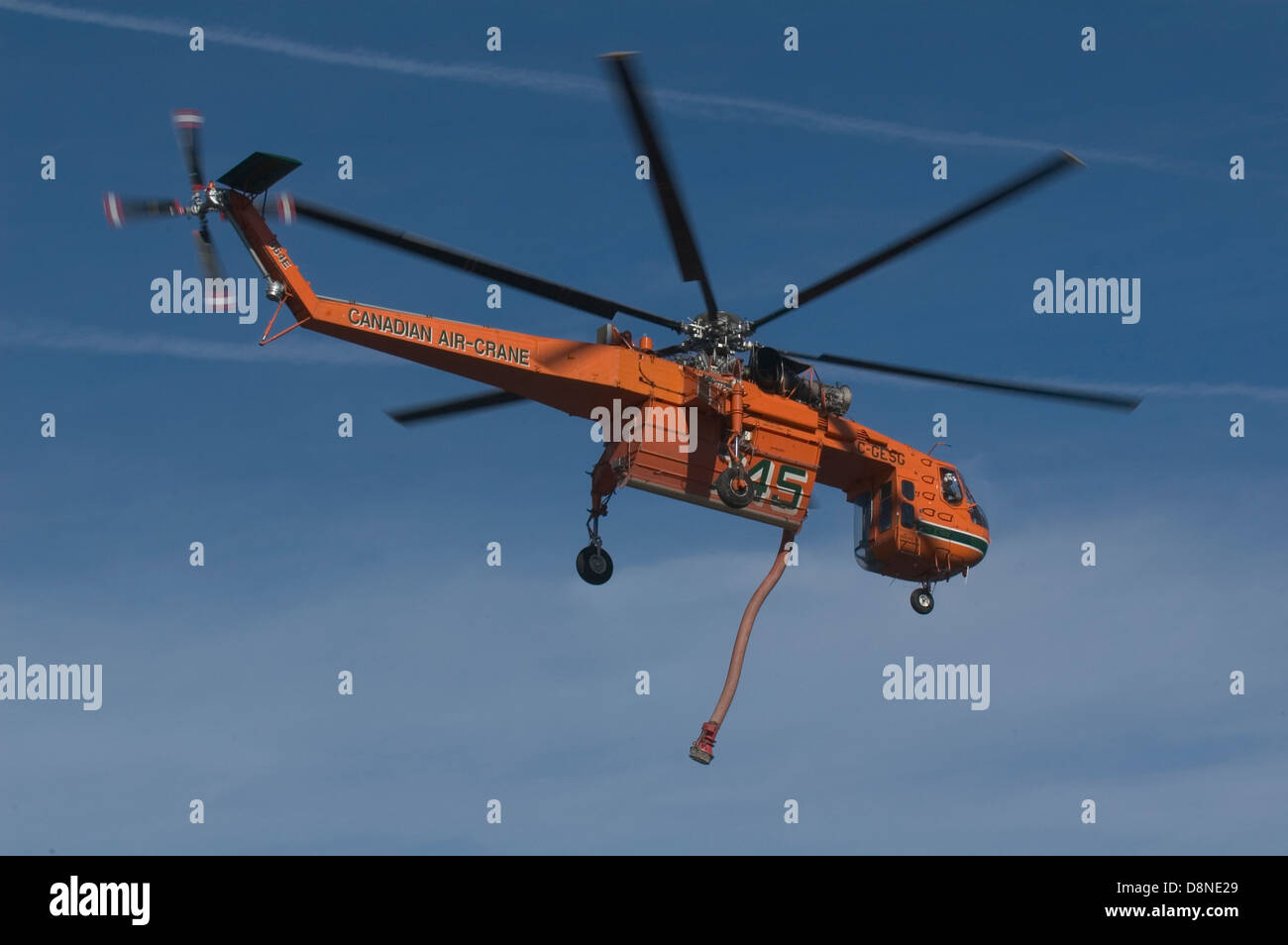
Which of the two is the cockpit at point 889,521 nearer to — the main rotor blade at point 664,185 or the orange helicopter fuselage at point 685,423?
the orange helicopter fuselage at point 685,423

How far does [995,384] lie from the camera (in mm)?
51500

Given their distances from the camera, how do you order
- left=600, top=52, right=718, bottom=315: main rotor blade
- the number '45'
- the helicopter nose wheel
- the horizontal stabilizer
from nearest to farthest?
left=600, top=52, right=718, bottom=315: main rotor blade, the horizontal stabilizer, the number '45', the helicopter nose wheel

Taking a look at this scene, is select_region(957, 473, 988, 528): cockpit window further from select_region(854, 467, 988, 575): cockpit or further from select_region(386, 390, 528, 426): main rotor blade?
select_region(386, 390, 528, 426): main rotor blade

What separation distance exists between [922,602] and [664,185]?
55.7 ft

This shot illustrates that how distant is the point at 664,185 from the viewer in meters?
42.8

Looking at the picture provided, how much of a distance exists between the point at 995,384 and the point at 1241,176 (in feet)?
31.0

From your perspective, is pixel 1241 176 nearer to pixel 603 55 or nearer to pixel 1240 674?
pixel 1240 674

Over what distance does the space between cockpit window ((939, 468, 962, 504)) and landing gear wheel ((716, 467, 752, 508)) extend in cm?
844

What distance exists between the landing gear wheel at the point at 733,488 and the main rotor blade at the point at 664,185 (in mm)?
3893

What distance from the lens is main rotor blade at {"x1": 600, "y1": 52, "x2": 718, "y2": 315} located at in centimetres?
3966

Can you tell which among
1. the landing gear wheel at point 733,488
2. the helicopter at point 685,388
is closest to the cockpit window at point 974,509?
the helicopter at point 685,388

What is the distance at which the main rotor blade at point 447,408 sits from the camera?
50.9 meters

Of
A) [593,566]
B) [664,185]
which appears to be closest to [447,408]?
[593,566]

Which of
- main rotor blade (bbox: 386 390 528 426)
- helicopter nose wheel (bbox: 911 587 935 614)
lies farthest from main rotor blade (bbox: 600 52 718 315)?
helicopter nose wheel (bbox: 911 587 935 614)
